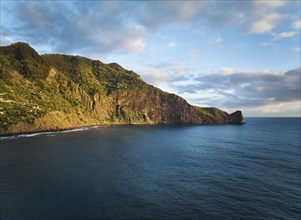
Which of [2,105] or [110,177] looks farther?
[2,105]

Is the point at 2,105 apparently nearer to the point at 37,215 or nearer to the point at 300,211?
the point at 37,215

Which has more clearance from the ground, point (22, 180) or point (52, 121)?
point (52, 121)

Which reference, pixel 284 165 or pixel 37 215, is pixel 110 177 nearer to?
pixel 37 215

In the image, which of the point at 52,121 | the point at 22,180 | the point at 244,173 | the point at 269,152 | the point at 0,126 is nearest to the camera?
the point at 22,180

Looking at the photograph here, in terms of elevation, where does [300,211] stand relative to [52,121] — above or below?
below

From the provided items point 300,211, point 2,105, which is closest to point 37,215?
point 300,211

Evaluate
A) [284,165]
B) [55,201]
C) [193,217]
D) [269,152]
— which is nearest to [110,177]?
[55,201]

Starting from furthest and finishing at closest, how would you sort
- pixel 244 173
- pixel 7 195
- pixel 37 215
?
pixel 244 173 → pixel 7 195 → pixel 37 215

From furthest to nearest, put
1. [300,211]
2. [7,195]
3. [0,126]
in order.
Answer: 1. [0,126]
2. [7,195]
3. [300,211]

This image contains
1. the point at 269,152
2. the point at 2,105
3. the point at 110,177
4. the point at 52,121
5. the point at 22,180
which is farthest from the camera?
the point at 52,121

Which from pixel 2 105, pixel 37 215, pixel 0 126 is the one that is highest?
pixel 2 105
